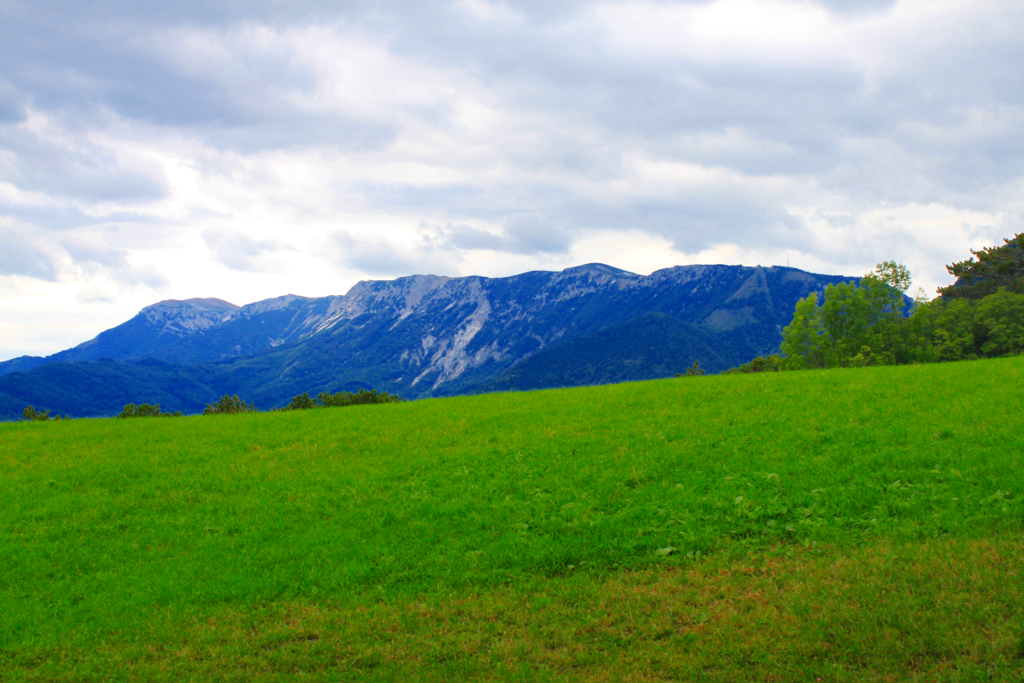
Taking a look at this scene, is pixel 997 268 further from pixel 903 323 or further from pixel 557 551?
pixel 557 551

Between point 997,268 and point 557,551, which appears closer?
point 557,551

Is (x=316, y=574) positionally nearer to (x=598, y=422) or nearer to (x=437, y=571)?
(x=437, y=571)

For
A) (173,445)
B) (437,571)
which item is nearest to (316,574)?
(437,571)

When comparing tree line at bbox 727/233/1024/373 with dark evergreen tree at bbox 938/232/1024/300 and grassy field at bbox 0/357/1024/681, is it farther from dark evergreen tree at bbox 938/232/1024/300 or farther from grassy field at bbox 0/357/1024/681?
grassy field at bbox 0/357/1024/681

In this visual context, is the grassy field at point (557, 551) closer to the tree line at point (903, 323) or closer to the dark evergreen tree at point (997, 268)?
→ the tree line at point (903, 323)

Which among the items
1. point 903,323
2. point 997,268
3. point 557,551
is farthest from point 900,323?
point 557,551

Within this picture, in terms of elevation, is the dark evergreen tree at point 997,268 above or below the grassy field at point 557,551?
above

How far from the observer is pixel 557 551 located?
11109mm

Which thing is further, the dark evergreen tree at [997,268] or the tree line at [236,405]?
the dark evergreen tree at [997,268]

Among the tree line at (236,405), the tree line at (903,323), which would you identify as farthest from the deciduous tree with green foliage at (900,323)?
the tree line at (236,405)

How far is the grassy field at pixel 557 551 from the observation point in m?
8.05

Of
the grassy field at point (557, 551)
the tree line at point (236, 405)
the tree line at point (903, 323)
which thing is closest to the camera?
the grassy field at point (557, 551)

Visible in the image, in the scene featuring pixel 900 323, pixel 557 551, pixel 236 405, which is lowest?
pixel 557 551

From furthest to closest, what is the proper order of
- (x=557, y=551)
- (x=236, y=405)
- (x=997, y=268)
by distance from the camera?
(x=997, y=268), (x=236, y=405), (x=557, y=551)
